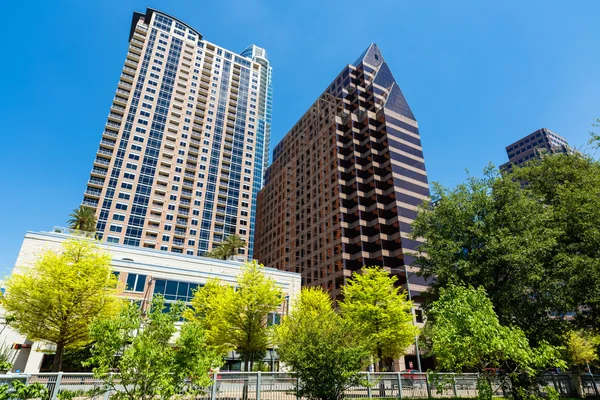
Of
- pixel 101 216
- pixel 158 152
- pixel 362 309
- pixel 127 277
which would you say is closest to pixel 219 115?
pixel 158 152

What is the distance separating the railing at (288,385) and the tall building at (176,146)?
61997 millimetres

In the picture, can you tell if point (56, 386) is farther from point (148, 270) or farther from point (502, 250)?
point (502, 250)

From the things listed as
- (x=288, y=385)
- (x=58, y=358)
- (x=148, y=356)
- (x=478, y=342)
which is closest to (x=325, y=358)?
(x=288, y=385)

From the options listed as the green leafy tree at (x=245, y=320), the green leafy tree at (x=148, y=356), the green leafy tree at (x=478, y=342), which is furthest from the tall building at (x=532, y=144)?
the green leafy tree at (x=148, y=356)

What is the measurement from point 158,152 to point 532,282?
8496cm

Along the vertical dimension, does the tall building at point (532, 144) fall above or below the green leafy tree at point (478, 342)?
above

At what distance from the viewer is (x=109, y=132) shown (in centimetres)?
8225

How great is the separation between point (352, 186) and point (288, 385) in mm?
55770

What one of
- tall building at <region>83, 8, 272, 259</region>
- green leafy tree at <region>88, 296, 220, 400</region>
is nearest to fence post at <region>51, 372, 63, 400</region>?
→ green leafy tree at <region>88, 296, 220, 400</region>

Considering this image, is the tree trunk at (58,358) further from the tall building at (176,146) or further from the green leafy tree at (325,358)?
the tall building at (176,146)

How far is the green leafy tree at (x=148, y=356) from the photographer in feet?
36.4

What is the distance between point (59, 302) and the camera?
23.2 metres

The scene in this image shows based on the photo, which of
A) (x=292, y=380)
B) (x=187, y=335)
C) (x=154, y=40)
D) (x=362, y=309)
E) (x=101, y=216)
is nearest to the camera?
(x=187, y=335)

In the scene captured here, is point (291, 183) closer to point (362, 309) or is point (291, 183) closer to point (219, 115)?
point (219, 115)
